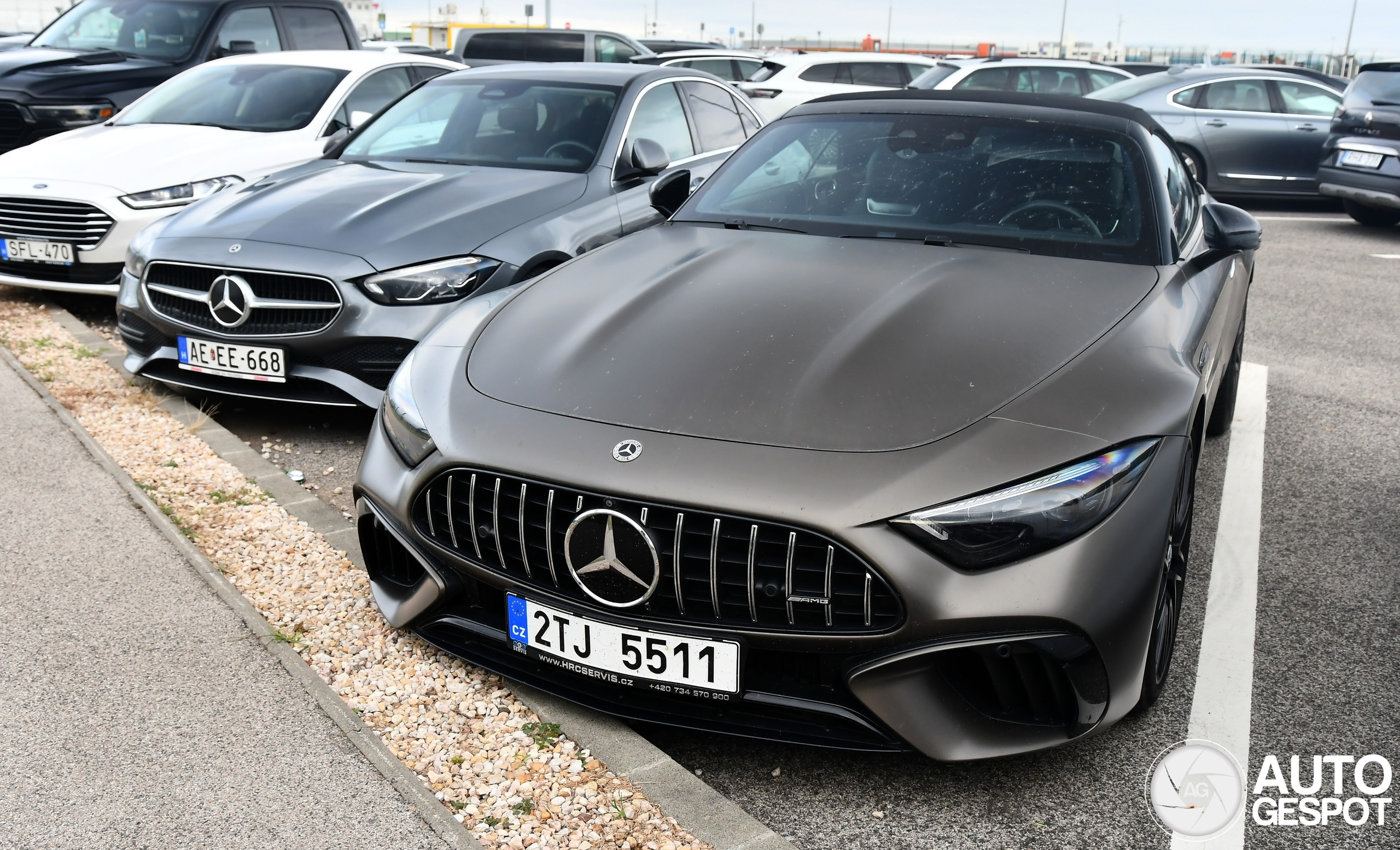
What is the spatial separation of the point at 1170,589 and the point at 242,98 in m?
6.79

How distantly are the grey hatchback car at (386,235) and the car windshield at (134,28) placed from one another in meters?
4.35

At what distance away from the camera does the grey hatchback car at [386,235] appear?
4.62 m

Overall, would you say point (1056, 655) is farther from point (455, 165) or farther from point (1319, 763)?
point (455, 165)

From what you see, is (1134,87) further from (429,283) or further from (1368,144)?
(429,283)

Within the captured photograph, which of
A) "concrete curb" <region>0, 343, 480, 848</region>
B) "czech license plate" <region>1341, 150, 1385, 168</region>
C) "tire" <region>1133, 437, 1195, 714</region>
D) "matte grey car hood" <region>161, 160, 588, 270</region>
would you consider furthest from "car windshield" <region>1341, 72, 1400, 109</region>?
"concrete curb" <region>0, 343, 480, 848</region>

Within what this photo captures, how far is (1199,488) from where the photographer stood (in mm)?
4488

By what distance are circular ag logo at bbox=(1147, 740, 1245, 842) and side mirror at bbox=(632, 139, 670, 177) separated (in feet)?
12.2

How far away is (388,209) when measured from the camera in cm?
500

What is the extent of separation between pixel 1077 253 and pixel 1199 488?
4.94 ft

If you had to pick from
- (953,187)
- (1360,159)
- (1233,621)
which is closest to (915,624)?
(1233,621)

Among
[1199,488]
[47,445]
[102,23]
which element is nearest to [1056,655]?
[1199,488]

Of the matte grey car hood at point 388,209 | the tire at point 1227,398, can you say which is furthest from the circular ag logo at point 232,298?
the tire at point 1227,398

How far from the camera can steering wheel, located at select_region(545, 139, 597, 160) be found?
570 centimetres

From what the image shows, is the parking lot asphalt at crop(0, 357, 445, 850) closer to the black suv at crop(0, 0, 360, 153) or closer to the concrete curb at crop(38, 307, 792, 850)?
the concrete curb at crop(38, 307, 792, 850)
